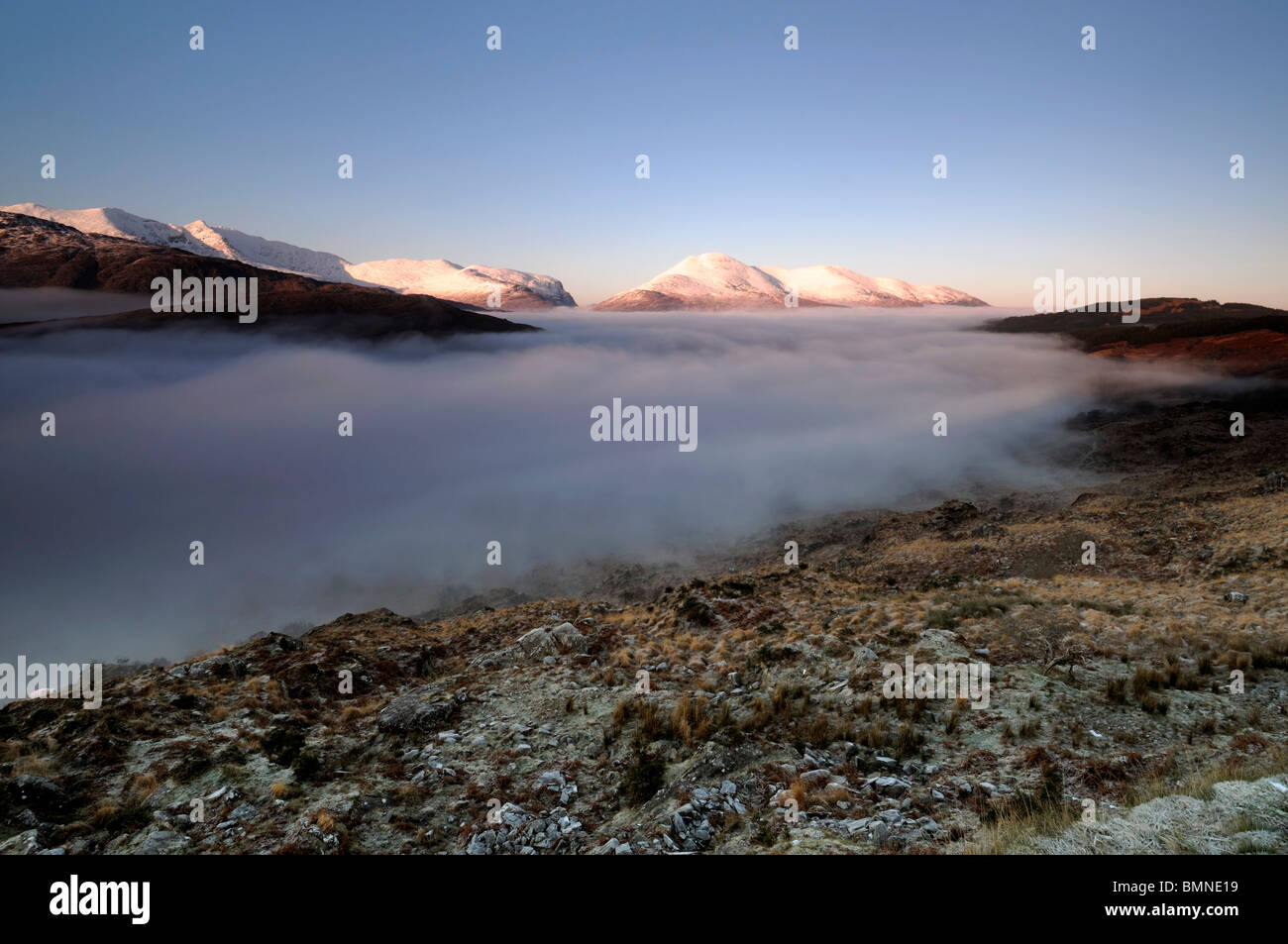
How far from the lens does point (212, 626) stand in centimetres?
6216

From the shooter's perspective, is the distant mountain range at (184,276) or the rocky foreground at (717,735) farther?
the distant mountain range at (184,276)

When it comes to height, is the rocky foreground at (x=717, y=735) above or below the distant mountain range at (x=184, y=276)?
below

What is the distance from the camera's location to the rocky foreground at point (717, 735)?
683cm

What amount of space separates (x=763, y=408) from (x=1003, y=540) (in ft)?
554

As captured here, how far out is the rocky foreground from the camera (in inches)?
269

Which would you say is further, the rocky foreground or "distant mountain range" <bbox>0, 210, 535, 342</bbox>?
"distant mountain range" <bbox>0, 210, 535, 342</bbox>

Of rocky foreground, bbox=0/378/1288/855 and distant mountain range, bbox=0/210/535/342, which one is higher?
distant mountain range, bbox=0/210/535/342

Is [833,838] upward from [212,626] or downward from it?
upward

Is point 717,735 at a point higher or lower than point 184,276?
lower

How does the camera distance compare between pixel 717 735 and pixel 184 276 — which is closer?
pixel 717 735

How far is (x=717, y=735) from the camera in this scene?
9.32m

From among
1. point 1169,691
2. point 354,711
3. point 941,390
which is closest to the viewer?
point 1169,691

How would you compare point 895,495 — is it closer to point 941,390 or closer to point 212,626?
point 212,626
